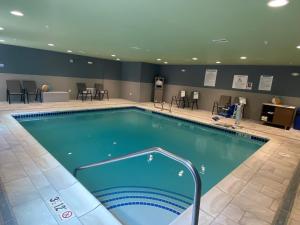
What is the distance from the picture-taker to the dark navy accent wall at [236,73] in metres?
6.98

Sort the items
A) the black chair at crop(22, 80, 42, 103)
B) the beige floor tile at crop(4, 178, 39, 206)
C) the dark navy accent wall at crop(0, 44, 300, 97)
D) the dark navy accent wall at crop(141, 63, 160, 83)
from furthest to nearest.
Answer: the dark navy accent wall at crop(141, 63, 160, 83) < the black chair at crop(22, 80, 42, 103) < the dark navy accent wall at crop(0, 44, 300, 97) < the beige floor tile at crop(4, 178, 39, 206)

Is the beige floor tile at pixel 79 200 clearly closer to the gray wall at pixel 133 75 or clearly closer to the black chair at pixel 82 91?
the gray wall at pixel 133 75

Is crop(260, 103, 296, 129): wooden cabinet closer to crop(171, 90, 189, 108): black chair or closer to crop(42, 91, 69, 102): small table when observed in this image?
crop(171, 90, 189, 108): black chair

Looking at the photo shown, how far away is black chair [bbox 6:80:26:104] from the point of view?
7294mm

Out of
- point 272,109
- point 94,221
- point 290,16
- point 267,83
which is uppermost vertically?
point 290,16

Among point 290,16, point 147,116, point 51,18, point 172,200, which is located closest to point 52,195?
point 172,200

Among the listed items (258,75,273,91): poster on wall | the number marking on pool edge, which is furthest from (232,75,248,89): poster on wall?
the number marking on pool edge

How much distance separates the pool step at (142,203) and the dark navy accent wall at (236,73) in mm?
6634

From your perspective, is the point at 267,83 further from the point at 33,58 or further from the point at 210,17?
the point at 33,58

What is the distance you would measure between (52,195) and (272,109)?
769cm

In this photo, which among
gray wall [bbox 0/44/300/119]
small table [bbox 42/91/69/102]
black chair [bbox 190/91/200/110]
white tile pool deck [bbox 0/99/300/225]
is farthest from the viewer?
black chair [bbox 190/91/200/110]

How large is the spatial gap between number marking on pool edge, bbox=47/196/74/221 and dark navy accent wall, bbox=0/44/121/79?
762 centimetres

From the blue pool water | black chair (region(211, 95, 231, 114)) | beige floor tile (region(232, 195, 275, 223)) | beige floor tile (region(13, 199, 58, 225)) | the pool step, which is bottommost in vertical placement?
the pool step

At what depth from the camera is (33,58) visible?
804cm
